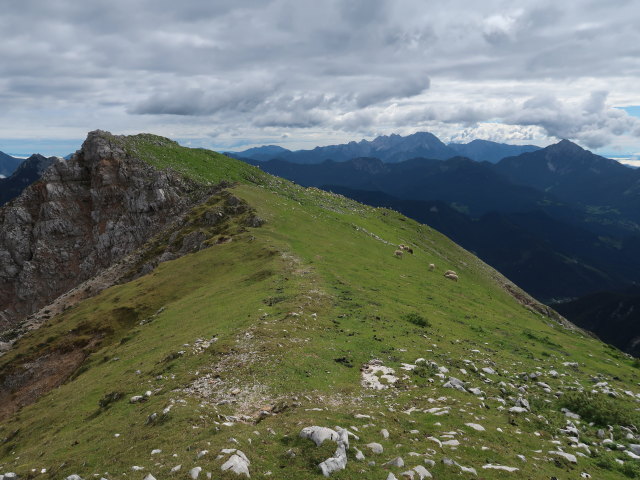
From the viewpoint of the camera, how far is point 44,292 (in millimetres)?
88875

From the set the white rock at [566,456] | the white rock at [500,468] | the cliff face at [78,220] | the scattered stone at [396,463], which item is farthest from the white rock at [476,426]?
the cliff face at [78,220]

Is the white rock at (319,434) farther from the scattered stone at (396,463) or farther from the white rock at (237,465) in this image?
the white rock at (237,465)

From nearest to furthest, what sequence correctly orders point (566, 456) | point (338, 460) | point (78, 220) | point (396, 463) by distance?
1. point (338, 460)
2. point (396, 463)
3. point (566, 456)
4. point (78, 220)

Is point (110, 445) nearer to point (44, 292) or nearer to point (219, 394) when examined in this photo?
point (219, 394)

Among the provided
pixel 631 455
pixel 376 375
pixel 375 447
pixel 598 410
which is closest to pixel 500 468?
pixel 375 447

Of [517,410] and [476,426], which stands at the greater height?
[476,426]

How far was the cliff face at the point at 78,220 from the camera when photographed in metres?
87.3

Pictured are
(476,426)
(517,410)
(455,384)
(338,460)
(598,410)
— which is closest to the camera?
(338,460)

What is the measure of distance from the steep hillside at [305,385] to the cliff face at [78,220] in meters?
37.4

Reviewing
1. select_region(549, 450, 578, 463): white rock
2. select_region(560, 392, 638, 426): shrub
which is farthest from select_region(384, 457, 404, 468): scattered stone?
select_region(560, 392, 638, 426): shrub

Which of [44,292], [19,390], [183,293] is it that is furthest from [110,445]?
[44,292]

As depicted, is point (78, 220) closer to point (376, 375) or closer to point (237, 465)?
point (376, 375)

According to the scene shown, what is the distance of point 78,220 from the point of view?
93375 mm

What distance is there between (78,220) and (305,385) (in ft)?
309
